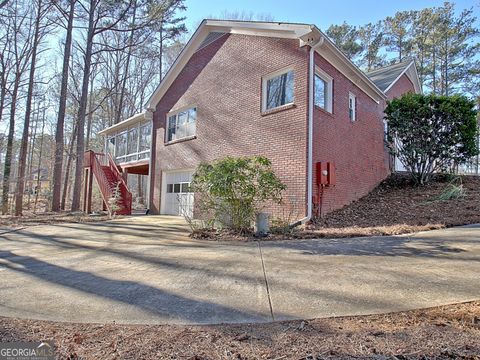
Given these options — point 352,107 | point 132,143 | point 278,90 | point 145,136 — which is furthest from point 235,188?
point 132,143

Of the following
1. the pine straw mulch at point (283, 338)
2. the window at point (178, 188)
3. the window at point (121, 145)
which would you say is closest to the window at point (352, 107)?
the window at point (178, 188)

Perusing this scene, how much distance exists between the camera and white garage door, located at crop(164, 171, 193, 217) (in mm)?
13087

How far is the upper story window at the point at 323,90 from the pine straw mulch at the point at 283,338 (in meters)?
7.38

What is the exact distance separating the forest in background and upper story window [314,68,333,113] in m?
12.0

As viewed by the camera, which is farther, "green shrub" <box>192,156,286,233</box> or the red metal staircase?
the red metal staircase

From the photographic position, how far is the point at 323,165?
863cm

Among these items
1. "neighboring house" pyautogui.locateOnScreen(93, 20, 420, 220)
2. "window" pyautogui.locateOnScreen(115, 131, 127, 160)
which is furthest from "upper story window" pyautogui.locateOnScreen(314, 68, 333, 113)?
"window" pyautogui.locateOnScreen(115, 131, 127, 160)

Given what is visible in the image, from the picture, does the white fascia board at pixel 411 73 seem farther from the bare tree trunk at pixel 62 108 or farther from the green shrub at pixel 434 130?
the bare tree trunk at pixel 62 108

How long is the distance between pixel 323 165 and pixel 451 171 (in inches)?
250

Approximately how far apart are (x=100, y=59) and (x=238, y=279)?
25.9 m

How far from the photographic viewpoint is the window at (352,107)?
10.6 m

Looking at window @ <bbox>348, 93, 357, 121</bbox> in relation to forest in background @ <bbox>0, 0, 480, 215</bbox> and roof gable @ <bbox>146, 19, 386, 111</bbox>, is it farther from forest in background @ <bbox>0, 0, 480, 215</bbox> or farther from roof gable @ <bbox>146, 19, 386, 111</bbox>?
forest in background @ <bbox>0, 0, 480, 215</bbox>

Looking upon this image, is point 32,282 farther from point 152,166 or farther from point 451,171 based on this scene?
point 451,171

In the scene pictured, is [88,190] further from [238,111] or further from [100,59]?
[100,59]
